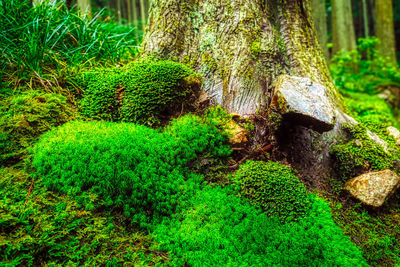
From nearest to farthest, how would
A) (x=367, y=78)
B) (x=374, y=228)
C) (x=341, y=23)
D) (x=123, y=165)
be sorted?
1. (x=123, y=165)
2. (x=374, y=228)
3. (x=367, y=78)
4. (x=341, y=23)

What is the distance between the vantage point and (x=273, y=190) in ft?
6.90

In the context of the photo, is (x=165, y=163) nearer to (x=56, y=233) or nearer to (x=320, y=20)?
(x=56, y=233)

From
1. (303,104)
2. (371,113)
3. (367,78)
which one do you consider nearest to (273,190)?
(303,104)

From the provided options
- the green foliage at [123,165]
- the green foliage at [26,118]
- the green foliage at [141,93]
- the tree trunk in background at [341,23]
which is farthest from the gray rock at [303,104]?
the tree trunk in background at [341,23]

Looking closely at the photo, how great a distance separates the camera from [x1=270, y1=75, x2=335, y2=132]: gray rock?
2.33m

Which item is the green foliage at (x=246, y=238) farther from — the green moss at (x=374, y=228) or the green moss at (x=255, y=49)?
the green moss at (x=255, y=49)

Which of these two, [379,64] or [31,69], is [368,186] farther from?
[379,64]

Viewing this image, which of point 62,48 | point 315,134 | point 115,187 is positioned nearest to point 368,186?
point 315,134

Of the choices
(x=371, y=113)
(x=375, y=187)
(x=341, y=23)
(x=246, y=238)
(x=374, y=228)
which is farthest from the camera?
(x=341, y=23)

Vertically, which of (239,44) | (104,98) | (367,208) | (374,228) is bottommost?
(374,228)

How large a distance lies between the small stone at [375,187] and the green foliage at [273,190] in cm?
65

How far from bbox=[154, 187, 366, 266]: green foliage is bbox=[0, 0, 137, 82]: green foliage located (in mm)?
2547

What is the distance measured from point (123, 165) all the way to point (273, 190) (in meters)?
1.33

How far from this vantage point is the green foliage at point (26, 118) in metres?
2.19
